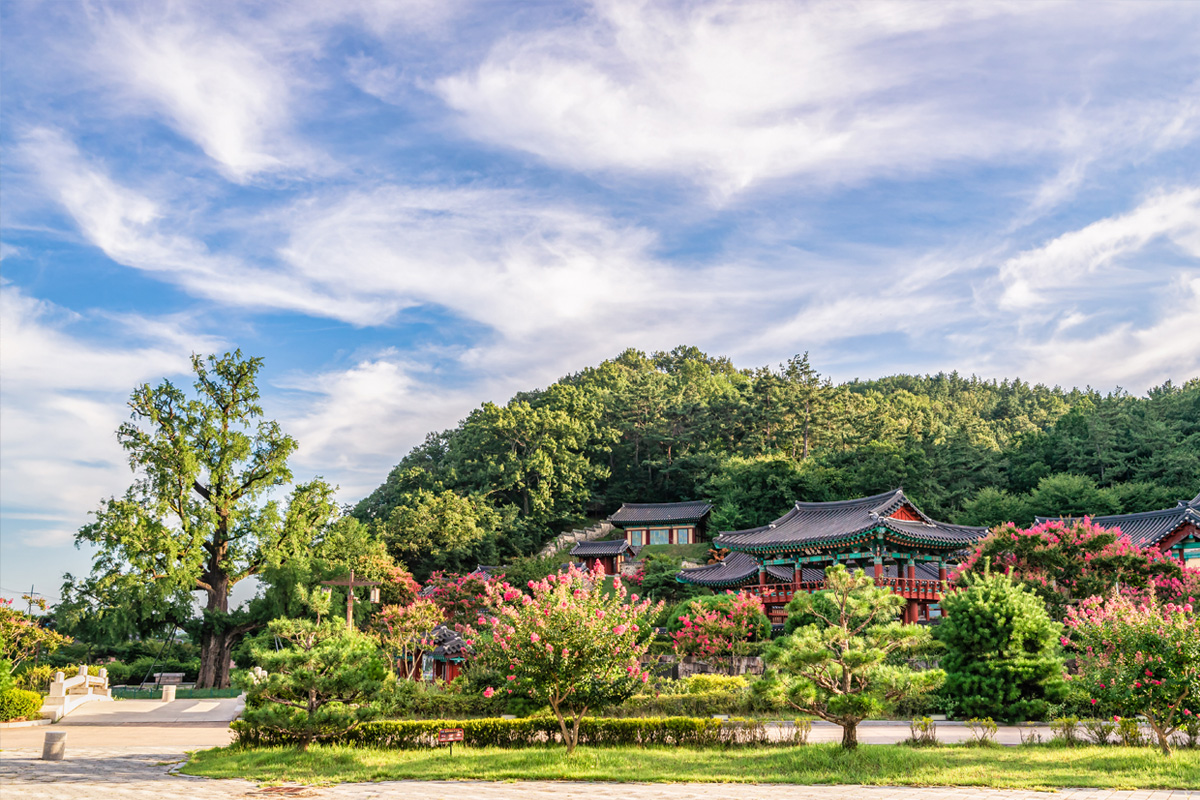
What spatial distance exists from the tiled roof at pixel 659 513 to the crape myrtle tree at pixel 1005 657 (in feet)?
124

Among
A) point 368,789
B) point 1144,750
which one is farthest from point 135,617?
point 1144,750

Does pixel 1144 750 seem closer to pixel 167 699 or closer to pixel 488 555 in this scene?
pixel 167 699

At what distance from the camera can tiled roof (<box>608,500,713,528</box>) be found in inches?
2179

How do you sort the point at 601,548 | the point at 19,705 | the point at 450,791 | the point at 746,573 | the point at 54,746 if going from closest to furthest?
the point at 450,791 → the point at 54,746 → the point at 19,705 → the point at 746,573 → the point at 601,548

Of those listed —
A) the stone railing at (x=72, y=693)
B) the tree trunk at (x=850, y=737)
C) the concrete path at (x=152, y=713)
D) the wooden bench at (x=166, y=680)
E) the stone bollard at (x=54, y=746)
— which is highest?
the tree trunk at (x=850, y=737)

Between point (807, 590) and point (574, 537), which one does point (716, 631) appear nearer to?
point (807, 590)

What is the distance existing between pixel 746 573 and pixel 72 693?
2456 centimetres

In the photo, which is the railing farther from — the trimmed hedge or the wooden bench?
the wooden bench

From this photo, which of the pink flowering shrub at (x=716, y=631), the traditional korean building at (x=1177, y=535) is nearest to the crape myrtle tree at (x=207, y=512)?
the pink flowering shrub at (x=716, y=631)

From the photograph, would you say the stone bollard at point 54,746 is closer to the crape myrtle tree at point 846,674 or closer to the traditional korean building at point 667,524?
the crape myrtle tree at point 846,674

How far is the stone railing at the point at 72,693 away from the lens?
23.0 metres

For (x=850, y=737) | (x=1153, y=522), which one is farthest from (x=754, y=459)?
(x=850, y=737)

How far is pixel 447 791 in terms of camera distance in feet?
34.3

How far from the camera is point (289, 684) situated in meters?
13.2
